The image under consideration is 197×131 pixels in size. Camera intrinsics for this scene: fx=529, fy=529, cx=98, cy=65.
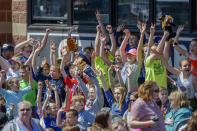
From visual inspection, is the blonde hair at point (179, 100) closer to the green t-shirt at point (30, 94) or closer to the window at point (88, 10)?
the green t-shirt at point (30, 94)

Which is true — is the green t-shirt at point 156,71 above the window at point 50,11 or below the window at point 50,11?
below

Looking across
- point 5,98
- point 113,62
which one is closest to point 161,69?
point 113,62

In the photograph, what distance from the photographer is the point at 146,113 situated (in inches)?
267

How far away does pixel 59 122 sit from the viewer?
8.42m

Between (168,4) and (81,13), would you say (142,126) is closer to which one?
(168,4)

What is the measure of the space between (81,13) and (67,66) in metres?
2.37

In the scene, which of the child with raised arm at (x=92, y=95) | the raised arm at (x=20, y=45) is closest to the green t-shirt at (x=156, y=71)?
the child with raised arm at (x=92, y=95)

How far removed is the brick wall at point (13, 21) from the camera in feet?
41.4

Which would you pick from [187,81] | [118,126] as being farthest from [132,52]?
[118,126]

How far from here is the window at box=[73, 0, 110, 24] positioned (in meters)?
11.7

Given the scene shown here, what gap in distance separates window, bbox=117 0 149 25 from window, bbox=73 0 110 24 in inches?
12.7

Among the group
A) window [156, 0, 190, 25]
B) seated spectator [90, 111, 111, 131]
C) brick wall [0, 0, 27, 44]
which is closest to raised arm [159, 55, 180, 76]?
window [156, 0, 190, 25]

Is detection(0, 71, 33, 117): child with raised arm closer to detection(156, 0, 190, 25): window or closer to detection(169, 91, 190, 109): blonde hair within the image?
detection(169, 91, 190, 109): blonde hair

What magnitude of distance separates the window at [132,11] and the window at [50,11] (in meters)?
1.42
